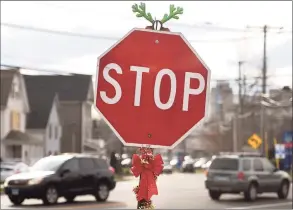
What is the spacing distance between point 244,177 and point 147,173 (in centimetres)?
2069

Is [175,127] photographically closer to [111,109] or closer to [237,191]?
[111,109]

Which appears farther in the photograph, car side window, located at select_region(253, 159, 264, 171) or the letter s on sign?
car side window, located at select_region(253, 159, 264, 171)

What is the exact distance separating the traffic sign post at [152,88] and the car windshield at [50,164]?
18.7 m

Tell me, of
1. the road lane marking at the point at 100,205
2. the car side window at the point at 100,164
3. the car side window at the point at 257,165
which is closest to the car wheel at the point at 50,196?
the road lane marking at the point at 100,205

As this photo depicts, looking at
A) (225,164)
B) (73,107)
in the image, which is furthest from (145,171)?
(73,107)

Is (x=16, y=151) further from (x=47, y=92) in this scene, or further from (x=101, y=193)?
(x=101, y=193)

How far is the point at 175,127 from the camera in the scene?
4.75 meters

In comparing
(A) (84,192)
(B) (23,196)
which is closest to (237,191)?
(A) (84,192)

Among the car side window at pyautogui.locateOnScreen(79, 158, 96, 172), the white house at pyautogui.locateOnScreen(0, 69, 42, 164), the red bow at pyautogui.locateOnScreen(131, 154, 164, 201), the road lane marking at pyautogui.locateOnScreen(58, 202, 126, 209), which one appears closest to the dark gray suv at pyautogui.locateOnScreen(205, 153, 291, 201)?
the road lane marking at pyautogui.locateOnScreen(58, 202, 126, 209)

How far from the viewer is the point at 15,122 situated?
60531 mm

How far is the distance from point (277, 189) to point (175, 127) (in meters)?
22.5

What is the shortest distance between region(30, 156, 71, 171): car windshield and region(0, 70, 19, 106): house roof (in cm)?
3496

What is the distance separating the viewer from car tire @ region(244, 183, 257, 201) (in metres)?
25.1

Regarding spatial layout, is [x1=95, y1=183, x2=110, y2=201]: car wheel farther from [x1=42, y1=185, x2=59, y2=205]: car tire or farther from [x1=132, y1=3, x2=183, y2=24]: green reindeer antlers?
[x1=132, y1=3, x2=183, y2=24]: green reindeer antlers
